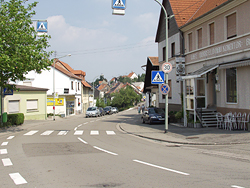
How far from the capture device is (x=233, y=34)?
16125mm

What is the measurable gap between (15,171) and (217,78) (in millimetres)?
14042

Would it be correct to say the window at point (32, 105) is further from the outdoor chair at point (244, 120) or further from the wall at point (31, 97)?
the outdoor chair at point (244, 120)

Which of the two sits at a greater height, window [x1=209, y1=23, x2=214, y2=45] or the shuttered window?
window [x1=209, y1=23, x2=214, y2=45]

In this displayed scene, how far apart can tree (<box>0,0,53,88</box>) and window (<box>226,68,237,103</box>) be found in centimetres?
1174

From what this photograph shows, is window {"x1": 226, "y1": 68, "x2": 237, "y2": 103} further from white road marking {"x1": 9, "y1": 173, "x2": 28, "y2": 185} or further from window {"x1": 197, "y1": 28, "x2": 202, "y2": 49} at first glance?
white road marking {"x1": 9, "y1": 173, "x2": 28, "y2": 185}

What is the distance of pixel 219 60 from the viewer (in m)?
17.5

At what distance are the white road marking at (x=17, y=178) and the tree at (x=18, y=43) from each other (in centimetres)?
965

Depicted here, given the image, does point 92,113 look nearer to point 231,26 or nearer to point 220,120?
point 220,120

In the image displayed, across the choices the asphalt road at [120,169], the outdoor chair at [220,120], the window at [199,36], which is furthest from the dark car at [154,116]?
the asphalt road at [120,169]

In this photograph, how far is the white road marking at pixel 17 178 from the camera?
616 cm

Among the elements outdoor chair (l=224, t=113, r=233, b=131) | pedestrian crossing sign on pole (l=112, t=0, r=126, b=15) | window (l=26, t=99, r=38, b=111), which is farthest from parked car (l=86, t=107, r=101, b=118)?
pedestrian crossing sign on pole (l=112, t=0, r=126, b=15)

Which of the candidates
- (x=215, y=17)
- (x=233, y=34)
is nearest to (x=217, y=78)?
(x=233, y=34)

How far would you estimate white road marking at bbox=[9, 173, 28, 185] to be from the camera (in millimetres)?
6160

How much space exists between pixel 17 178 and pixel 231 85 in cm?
1372
